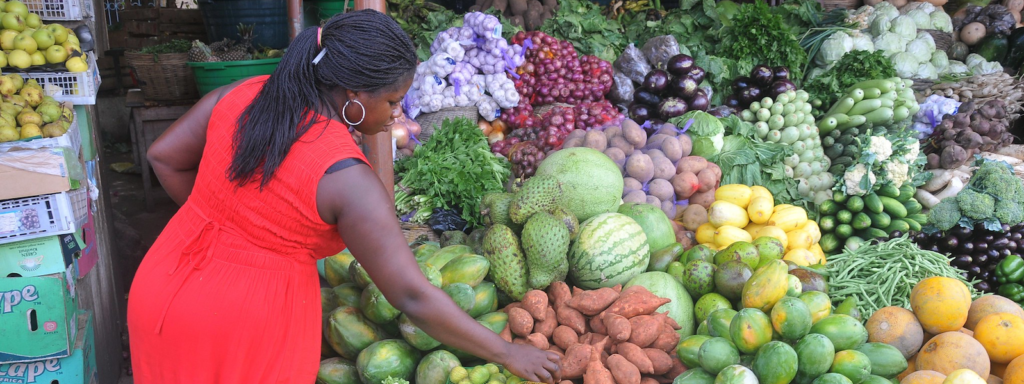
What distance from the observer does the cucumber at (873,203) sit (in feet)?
14.0

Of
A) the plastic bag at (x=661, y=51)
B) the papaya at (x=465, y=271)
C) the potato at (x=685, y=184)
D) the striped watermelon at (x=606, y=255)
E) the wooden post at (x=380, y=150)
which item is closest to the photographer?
the papaya at (x=465, y=271)

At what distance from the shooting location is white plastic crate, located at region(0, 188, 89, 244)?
103 inches

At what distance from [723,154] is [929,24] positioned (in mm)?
3977

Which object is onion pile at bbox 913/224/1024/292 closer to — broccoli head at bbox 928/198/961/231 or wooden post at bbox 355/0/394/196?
broccoli head at bbox 928/198/961/231

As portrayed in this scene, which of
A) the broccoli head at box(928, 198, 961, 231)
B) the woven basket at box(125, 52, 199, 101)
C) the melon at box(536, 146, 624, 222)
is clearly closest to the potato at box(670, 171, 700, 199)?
the melon at box(536, 146, 624, 222)

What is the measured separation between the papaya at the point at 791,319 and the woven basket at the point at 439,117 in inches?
148

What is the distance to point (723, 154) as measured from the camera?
4820 millimetres

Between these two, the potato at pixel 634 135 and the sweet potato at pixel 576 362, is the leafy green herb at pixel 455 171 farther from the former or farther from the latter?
the sweet potato at pixel 576 362

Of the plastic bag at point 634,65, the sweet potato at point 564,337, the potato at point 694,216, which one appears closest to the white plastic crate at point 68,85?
the sweet potato at point 564,337

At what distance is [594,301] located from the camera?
89.3 inches

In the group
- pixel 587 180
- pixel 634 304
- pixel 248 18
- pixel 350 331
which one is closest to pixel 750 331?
pixel 634 304

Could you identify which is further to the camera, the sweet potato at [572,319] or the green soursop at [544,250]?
the green soursop at [544,250]

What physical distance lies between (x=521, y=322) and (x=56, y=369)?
2.20 m

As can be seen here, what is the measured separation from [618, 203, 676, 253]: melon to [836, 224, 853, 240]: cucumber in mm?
1764
